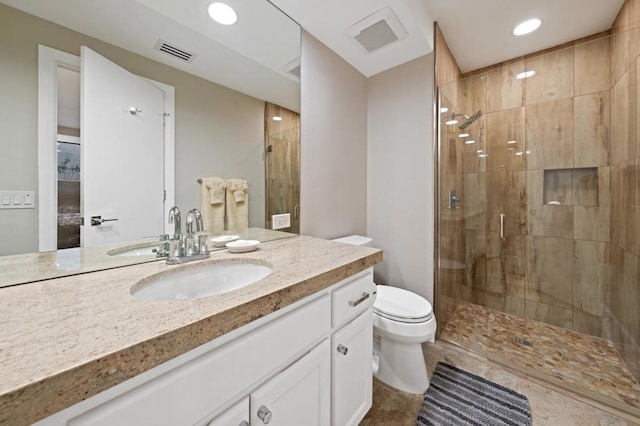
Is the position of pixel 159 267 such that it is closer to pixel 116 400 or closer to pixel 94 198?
pixel 94 198

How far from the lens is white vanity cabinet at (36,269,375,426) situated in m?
0.43

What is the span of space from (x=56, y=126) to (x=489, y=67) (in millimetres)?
3148

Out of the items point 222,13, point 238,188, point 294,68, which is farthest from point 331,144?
point 222,13

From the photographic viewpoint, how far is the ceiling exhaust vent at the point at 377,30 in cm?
150

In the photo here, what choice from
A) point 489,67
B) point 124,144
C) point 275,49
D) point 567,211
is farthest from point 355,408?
point 489,67

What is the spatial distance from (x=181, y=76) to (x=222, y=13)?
423 millimetres

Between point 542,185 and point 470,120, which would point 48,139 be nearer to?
point 470,120

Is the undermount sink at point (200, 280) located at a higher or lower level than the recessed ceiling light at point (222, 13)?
lower

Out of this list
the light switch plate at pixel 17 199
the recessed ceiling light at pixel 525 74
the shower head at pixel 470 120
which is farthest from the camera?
the shower head at pixel 470 120

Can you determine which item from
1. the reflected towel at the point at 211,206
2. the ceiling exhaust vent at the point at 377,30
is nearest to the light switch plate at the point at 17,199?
the reflected towel at the point at 211,206

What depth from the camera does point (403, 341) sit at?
136 cm

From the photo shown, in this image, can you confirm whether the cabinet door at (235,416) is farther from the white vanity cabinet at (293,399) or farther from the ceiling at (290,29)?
the ceiling at (290,29)

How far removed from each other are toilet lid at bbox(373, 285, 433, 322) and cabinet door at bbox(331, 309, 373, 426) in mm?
335

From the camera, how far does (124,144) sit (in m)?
0.94
